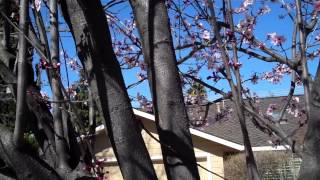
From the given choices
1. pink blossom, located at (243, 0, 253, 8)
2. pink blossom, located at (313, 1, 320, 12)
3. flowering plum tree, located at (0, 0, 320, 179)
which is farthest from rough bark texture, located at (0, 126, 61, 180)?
pink blossom, located at (243, 0, 253, 8)

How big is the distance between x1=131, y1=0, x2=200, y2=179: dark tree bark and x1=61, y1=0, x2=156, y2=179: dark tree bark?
18 centimetres

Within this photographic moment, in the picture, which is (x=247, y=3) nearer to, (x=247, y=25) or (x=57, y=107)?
(x=247, y=25)

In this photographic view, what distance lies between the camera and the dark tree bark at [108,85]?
2.42 m

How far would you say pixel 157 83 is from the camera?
8.77 ft

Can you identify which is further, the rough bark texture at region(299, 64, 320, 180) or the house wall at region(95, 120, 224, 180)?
the house wall at region(95, 120, 224, 180)

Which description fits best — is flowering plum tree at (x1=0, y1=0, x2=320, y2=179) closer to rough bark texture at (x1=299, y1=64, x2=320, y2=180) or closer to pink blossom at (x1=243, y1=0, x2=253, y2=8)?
rough bark texture at (x1=299, y1=64, x2=320, y2=180)

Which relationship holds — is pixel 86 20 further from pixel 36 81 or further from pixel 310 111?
pixel 310 111

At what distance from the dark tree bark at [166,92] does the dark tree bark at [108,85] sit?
18cm

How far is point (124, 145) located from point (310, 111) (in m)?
0.89

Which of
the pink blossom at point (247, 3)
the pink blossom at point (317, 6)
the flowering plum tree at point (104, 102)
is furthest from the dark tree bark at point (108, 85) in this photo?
the pink blossom at point (247, 3)

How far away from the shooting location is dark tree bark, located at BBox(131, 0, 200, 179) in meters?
2.60

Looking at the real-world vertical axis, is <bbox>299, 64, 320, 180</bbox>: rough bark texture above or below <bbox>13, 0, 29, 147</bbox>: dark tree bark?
below

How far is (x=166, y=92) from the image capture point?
2637mm

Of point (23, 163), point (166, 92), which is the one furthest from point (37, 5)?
point (23, 163)
